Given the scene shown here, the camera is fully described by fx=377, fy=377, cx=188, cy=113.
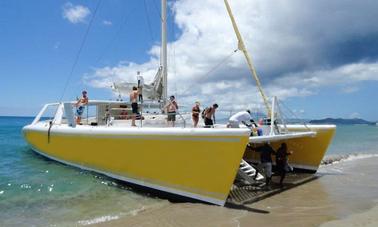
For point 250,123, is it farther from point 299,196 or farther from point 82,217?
point 82,217

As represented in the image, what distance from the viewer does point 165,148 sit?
902cm

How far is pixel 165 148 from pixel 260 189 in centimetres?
335

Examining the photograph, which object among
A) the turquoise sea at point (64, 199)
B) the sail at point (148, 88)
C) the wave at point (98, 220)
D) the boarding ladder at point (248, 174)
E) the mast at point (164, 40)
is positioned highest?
the mast at point (164, 40)

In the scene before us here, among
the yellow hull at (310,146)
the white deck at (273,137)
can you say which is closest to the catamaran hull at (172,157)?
the white deck at (273,137)

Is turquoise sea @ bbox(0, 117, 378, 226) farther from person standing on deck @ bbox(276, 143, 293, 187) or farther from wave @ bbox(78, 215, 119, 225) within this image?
person standing on deck @ bbox(276, 143, 293, 187)

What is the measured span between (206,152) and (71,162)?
6.57 metres

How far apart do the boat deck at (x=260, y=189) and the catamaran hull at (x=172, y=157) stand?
1048 millimetres

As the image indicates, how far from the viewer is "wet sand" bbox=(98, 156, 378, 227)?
7.52 meters

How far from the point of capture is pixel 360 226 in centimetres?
697

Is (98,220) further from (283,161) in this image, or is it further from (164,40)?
(164,40)

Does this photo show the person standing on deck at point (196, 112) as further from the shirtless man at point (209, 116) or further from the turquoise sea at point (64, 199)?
the turquoise sea at point (64, 199)

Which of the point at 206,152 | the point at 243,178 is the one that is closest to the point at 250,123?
the point at 243,178

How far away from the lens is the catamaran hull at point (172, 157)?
820 cm

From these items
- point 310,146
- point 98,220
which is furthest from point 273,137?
point 98,220
